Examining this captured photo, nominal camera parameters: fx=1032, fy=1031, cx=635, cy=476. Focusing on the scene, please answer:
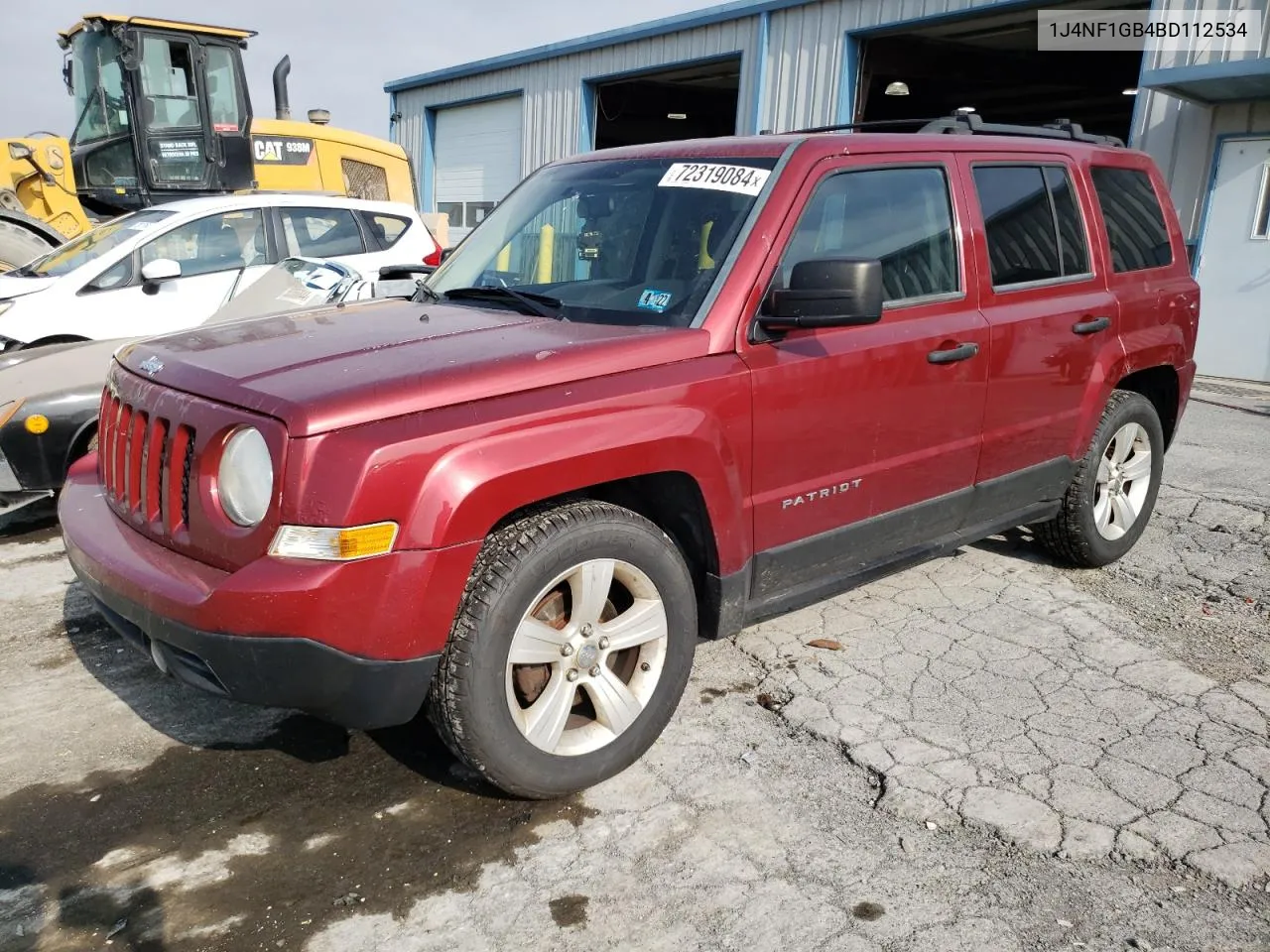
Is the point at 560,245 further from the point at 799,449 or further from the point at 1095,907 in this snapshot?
the point at 1095,907

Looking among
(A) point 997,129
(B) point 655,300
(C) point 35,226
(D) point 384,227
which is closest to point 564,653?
(B) point 655,300

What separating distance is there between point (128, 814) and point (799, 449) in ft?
7.54

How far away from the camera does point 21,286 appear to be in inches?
283

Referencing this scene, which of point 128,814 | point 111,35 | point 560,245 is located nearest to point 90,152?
point 111,35

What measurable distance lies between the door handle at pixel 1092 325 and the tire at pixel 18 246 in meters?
8.46

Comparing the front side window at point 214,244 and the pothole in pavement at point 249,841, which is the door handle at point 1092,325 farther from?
the front side window at point 214,244

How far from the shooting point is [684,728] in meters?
A: 3.50

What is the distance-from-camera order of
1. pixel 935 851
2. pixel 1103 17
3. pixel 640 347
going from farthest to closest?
1. pixel 1103 17
2. pixel 640 347
3. pixel 935 851

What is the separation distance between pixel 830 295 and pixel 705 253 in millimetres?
507

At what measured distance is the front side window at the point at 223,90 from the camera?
11891 mm

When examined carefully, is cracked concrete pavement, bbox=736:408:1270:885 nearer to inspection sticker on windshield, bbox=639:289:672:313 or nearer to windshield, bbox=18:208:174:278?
inspection sticker on windshield, bbox=639:289:672:313

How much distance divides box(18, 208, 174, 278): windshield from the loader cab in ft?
12.0

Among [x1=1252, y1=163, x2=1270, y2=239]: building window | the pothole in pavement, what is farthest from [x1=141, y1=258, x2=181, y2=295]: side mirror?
[x1=1252, y1=163, x2=1270, y2=239]: building window

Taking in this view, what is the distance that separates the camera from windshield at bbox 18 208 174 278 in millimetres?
7578
